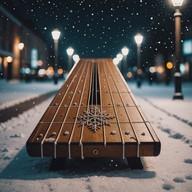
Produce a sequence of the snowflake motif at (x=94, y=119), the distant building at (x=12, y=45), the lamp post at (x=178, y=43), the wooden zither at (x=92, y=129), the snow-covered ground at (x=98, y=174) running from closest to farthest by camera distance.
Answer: the snow-covered ground at (x=98, y=174)
the wooden zither at (x=92, y=129)
the snowflake motif at (x=94, y=119)
the lamp post at (x=178, y=43)
the distant building at (x=12, y=45)

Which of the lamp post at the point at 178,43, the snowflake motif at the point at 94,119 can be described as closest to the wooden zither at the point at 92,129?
the snowflake motif at the point at 94,119

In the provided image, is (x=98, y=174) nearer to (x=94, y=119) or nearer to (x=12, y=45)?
(x=94, y=119)

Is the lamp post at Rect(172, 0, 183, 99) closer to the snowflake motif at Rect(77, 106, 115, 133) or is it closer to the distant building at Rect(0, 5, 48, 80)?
the snowflake motif at Rect(77, 106, 115, 133)

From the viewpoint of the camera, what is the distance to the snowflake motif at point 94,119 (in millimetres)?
4559

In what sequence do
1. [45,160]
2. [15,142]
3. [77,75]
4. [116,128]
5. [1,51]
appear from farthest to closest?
1. [1,51]
2. [77,75]
3. [15,142]
4. [45,160]
5. [116,128]

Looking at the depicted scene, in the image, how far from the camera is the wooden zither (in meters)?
3.92

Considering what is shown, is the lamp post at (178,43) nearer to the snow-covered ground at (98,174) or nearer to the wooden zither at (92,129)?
the wooden zither at (92,129)


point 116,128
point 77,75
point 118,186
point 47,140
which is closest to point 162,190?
point 118,186

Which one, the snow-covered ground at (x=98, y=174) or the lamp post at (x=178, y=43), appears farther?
the lamp post at (x=178, y=43)

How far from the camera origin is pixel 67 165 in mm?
4559

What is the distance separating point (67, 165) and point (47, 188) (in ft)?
3.26

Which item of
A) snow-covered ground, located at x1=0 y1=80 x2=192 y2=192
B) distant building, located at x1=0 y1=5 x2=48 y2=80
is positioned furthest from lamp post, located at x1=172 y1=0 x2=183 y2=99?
distant building, located at x1=0 y1=5 x2=48 y2=80

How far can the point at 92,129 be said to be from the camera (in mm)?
4422

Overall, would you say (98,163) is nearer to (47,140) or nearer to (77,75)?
(47,140)
